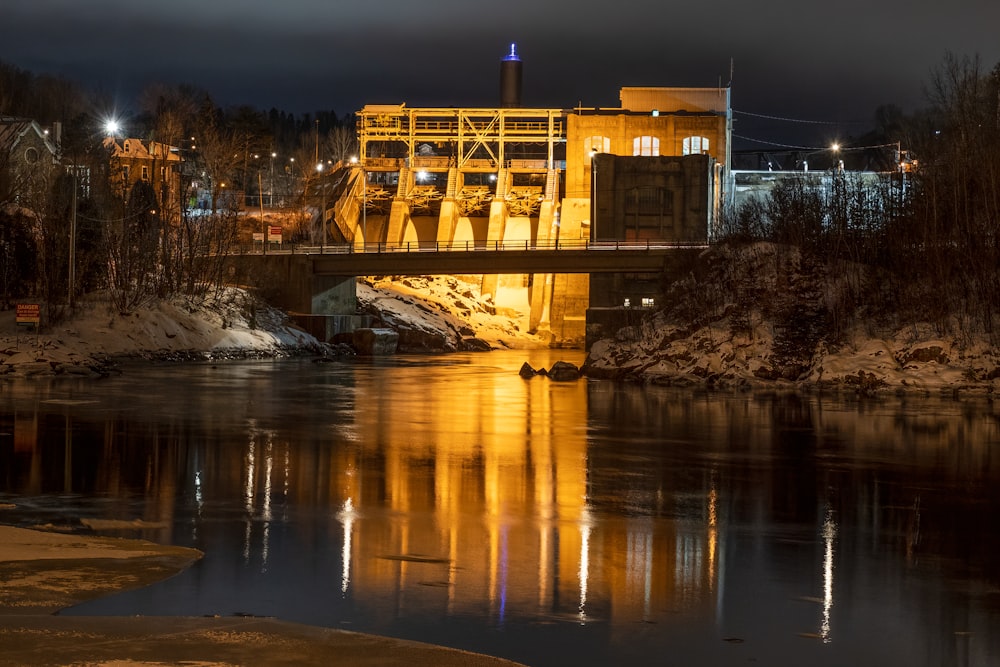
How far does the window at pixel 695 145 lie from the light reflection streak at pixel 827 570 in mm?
95407

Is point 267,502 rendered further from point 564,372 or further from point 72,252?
point 72,252

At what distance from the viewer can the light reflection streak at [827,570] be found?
40.2 ft

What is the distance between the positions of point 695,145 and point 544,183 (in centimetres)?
2305

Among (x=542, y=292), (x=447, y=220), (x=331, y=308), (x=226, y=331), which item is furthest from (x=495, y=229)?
(x=226, y=331)

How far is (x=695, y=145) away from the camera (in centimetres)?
11219

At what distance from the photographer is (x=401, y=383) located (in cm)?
5053

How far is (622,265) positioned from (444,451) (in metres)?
55.1

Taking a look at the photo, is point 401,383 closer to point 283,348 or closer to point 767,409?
point 767,409

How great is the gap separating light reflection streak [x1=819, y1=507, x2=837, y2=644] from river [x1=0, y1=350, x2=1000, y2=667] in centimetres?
5

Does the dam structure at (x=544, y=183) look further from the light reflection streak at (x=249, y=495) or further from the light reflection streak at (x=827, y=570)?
the light reflection streak at (x=827, y=570)

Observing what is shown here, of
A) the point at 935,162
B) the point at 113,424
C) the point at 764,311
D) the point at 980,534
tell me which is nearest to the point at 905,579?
the point at 980,534

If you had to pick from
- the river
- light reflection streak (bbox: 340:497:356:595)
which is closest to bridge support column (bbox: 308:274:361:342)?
the river

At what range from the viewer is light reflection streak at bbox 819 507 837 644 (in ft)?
40.2

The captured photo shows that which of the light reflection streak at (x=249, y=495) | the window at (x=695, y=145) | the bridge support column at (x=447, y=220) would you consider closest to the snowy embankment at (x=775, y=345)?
the light reflection streak at (x=249, y=495)
